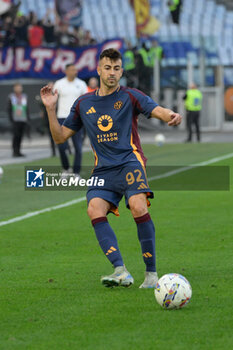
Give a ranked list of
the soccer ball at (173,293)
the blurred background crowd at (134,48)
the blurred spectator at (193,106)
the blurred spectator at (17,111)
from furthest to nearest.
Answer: the blurred background crowd at (134,48) → the blurred spectator at (193,106) → the blurred spectator at (17,111) → the soccer ball at (173,293)

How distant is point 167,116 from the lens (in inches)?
268

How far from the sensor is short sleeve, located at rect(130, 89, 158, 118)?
23.0 feet

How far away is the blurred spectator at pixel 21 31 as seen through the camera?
35.5 meters

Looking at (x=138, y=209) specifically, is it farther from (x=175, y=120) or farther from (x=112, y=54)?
(x=112, y=54)

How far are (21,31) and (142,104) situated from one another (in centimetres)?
2934

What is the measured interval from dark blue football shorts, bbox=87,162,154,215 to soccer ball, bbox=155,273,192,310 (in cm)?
101

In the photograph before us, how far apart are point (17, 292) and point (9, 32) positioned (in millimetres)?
29155

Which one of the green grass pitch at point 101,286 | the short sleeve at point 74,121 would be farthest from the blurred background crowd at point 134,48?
the short sleeve at point 74,121

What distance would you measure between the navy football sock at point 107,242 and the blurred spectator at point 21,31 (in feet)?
96.0

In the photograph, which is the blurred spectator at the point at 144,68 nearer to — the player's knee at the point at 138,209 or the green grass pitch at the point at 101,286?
the green grass pitch at the point at 101,286

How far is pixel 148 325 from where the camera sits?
222 inches

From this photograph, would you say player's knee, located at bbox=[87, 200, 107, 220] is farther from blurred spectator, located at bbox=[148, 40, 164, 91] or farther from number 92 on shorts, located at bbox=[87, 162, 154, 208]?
blurred spectator, located at bbox=[148, 40, 164, 91]

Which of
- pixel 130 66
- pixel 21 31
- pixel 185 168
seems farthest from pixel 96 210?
pixel 130 66

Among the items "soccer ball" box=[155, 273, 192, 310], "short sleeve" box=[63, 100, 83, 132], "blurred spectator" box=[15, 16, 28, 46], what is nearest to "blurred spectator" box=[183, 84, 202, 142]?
"blurred spectator" box=[15, 16, 28, 46]
